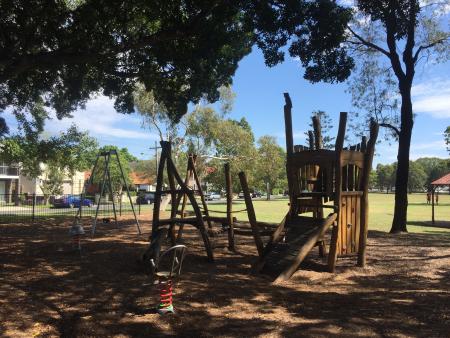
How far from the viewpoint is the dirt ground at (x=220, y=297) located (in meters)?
5.23

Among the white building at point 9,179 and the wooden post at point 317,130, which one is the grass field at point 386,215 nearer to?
the wooden post at point 317,130

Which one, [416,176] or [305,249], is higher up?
[416,176]

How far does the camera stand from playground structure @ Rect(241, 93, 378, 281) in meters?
8.84

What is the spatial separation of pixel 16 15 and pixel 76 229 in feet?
19.3

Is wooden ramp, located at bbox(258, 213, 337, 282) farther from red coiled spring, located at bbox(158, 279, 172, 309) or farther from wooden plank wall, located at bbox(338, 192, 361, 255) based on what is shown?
red coiled spring, located at bbox(158, 279, 172, 309)

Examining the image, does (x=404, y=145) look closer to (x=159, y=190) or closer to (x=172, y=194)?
(x=172, y=194)

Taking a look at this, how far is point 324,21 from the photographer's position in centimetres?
1067

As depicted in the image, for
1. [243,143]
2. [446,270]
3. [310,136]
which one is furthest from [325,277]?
[243,143]

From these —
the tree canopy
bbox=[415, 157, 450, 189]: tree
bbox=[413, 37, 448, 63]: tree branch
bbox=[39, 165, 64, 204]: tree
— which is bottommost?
bbox=[39, 165, 64, 204]: tree

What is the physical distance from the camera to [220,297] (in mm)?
6734

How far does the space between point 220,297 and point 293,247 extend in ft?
9.24

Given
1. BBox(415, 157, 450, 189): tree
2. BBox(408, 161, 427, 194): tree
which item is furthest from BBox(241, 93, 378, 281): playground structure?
BBox(408, 161, 427, 194): tree

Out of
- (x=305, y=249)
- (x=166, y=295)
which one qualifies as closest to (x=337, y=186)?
(x=305, y=249)

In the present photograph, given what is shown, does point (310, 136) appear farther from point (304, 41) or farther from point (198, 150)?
point (198, 150)
